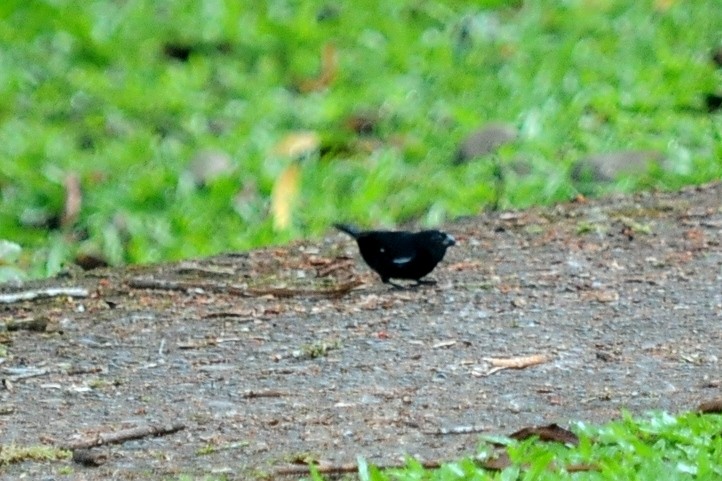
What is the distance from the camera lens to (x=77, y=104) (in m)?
8.83

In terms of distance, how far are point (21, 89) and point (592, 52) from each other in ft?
11.8

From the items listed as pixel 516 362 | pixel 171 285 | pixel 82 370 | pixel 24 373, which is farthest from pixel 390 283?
pixel 24 373

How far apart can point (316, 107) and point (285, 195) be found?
1.10 metres

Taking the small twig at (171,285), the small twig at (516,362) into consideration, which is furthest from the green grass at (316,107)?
the small twig at (516,362)

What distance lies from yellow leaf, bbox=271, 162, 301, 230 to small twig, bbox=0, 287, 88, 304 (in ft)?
5.04

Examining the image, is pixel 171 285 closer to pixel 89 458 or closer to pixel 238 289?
pixel 238 289

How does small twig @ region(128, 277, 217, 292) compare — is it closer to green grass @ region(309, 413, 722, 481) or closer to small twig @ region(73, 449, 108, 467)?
small twig @ region(73, 449, 108, 467)

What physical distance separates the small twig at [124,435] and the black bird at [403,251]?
6.08 ft

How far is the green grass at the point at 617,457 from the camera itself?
3732mm

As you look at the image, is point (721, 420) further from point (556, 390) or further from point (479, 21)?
point (479, 21)

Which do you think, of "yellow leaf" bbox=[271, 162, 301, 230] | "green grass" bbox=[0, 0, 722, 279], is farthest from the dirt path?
"green grass" bbox=[0, 0, 722, 279]

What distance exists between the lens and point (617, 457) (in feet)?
12.8

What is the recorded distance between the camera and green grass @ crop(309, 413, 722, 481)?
12.2ft

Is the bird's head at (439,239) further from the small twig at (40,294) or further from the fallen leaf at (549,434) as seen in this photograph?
the fallen leaf at (549,434)
